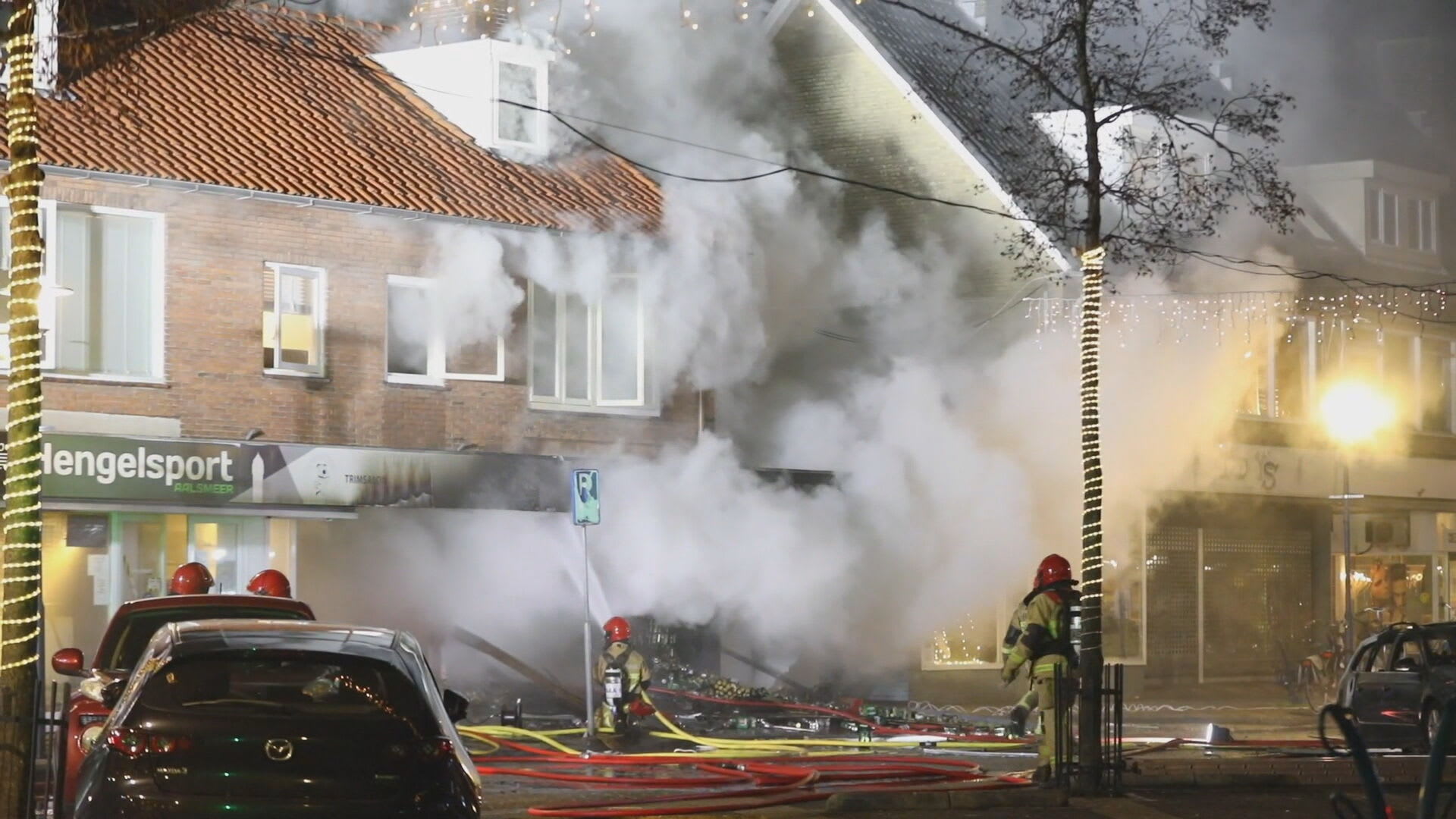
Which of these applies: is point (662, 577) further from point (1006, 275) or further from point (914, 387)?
point (1006, 275)

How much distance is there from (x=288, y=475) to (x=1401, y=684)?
11.5 m

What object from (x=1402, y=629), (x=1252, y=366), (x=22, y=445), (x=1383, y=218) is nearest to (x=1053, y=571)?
(x=1402, y=629)

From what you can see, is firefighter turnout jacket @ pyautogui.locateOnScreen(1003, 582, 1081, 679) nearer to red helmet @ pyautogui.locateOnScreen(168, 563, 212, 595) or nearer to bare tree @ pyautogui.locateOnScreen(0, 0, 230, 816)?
red helmet @ pyautogui.locateOnScreen(168, 563, 212, 595)

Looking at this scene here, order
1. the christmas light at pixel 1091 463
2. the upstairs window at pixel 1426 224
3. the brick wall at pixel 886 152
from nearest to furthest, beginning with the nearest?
the christmas light at pixel 1091 463 → the brick wall at pixel 886 152 → the upstairs window at pixel 1426 224

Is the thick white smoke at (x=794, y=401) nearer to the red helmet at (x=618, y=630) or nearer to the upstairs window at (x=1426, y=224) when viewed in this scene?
the red helmet at (x=618, y=630)

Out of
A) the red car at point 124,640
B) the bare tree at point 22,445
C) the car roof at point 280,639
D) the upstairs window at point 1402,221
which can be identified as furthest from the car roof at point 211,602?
the upstairs window at point 1402,221

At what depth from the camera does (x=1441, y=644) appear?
62.6 feet

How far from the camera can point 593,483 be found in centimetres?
1852

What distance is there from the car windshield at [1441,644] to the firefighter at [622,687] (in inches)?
296

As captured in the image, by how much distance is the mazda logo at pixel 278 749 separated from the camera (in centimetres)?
802

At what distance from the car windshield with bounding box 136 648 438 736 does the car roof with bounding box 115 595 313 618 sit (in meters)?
4.11

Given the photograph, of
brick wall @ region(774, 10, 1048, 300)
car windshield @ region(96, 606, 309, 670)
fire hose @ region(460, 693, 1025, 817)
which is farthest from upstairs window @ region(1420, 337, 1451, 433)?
car windshield @ region(96, 606, 309, 670)

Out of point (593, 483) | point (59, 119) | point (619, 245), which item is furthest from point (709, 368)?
point (59, 119)

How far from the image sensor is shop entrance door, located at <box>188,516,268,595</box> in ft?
68.3
